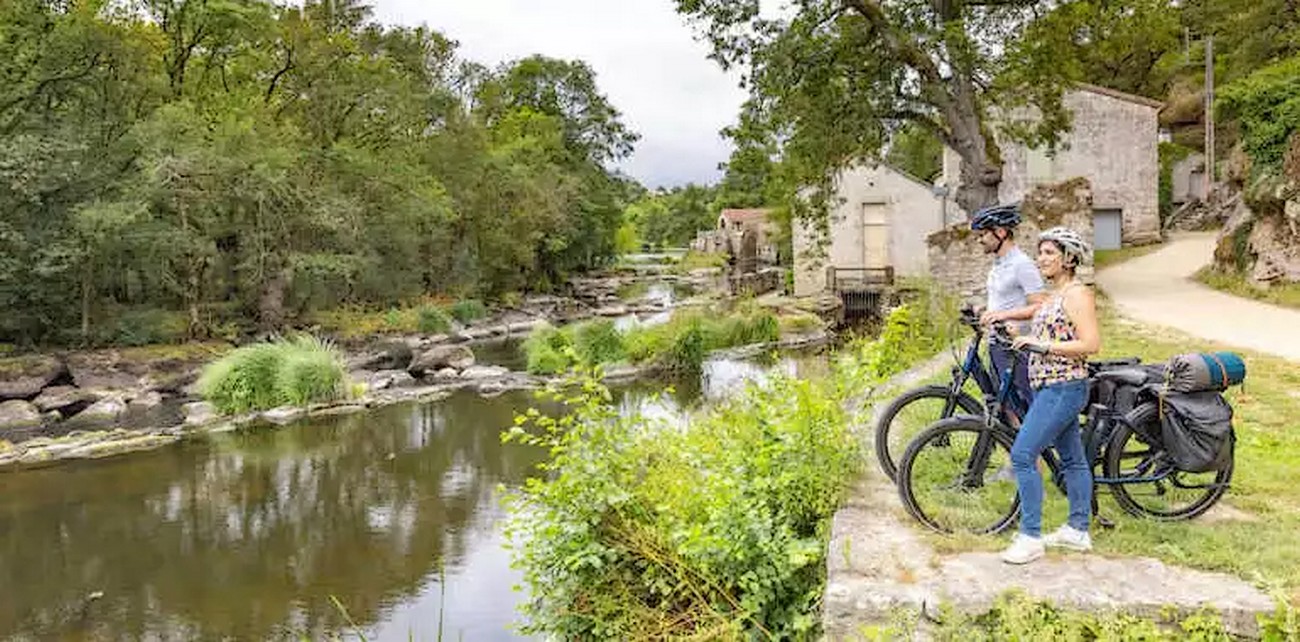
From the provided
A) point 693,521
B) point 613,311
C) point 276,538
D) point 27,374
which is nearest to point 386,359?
point 27,374

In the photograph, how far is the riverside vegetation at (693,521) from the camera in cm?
452

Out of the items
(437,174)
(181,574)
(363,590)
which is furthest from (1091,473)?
(437,174)

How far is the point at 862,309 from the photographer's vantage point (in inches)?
1054

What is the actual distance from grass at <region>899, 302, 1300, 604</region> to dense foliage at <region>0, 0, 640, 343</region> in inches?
797

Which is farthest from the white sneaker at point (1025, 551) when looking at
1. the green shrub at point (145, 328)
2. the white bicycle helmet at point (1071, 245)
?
the green shrub at point (145, 328)

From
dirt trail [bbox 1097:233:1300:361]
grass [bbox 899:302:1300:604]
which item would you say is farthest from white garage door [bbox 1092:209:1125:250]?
grass [bbox 899:302:1300:604]

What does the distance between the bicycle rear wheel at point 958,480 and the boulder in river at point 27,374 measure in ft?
63.7

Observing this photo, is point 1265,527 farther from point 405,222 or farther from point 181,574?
point 405,222

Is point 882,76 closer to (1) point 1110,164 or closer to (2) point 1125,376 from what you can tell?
(2) point 1125,376

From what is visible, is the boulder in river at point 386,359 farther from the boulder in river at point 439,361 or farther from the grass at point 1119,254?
the grass at point 1119,254

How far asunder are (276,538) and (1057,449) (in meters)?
8.54

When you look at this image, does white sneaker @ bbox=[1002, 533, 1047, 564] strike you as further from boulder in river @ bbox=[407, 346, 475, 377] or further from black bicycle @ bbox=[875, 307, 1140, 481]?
boulder in river @ bbox=[407, 346, 475, 377]

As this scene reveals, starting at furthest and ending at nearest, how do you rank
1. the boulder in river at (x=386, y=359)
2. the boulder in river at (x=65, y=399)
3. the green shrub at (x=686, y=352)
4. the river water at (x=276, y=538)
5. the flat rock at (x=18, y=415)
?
1. the boulder in river at (x=386, y=359)
2. the green shrub at (x=686, y=352)
3. the boulder in river at (x=65, y=399)
4. the flat rock at (x=18, y=415)
5. the river water at (x=276, y=538)

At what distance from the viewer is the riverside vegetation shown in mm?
A: 4516
